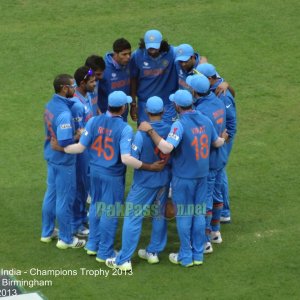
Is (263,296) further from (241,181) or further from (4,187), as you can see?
(4,187)

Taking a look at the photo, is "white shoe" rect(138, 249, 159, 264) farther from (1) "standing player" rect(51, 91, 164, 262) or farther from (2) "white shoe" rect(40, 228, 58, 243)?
(2) "white shoe" rect(40, 228, 58, 243)

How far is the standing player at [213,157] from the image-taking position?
33.8 feet

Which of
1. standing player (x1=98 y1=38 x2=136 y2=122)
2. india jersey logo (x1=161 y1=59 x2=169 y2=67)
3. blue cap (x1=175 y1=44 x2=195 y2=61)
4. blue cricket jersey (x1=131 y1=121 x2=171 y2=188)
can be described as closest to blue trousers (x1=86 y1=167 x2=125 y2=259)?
blue cricket jersey (x1=131 y1=121 x2=171 y2=188)

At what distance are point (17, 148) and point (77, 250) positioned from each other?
294cm

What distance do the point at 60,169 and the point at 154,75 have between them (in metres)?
2.28

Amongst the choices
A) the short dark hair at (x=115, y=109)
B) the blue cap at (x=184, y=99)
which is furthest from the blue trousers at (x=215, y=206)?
the short dark hair at (x=115, y=109)

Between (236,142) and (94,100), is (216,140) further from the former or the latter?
(236,142)

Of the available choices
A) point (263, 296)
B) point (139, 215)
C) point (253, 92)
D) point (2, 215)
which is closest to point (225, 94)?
point (139, 215)

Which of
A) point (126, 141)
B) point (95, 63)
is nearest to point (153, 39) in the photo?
point (95, 63)

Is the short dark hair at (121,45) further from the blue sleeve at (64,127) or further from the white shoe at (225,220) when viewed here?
the white shoe at (225,220)

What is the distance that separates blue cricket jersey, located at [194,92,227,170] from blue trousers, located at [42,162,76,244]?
5.36 ft

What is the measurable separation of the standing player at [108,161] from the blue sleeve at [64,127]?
0.13m

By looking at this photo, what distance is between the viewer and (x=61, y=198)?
10570 mm

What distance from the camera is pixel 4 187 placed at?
39.8ft
